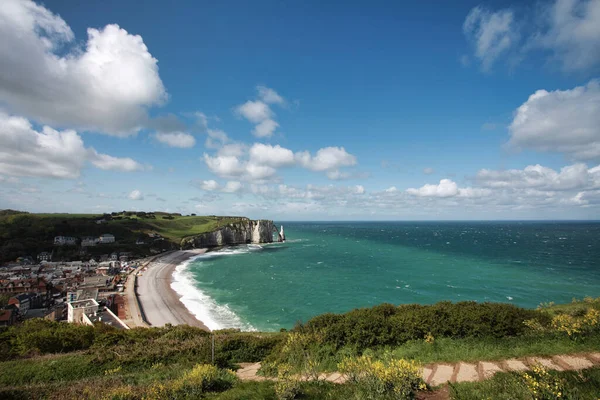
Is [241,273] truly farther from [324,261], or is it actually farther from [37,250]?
[37,250]

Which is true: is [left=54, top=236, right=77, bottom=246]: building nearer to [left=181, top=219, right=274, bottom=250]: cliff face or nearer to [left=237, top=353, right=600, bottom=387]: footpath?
[left=181, top=219, right=274, bottom=250]: cliff face

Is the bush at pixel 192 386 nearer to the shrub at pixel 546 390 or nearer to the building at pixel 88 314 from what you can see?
the shrub at pixel 546 390

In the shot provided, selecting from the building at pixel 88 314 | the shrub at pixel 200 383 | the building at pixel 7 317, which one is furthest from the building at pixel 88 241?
the shrub at pixel 200 383

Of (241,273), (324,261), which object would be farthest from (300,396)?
(324,261)

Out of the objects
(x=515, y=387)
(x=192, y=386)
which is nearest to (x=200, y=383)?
(x=192, y=386)

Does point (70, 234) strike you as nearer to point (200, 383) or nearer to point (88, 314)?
point (88, 314)

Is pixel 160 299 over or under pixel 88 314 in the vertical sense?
under

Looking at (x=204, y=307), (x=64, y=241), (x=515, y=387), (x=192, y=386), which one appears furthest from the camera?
(x=64, y=241)
